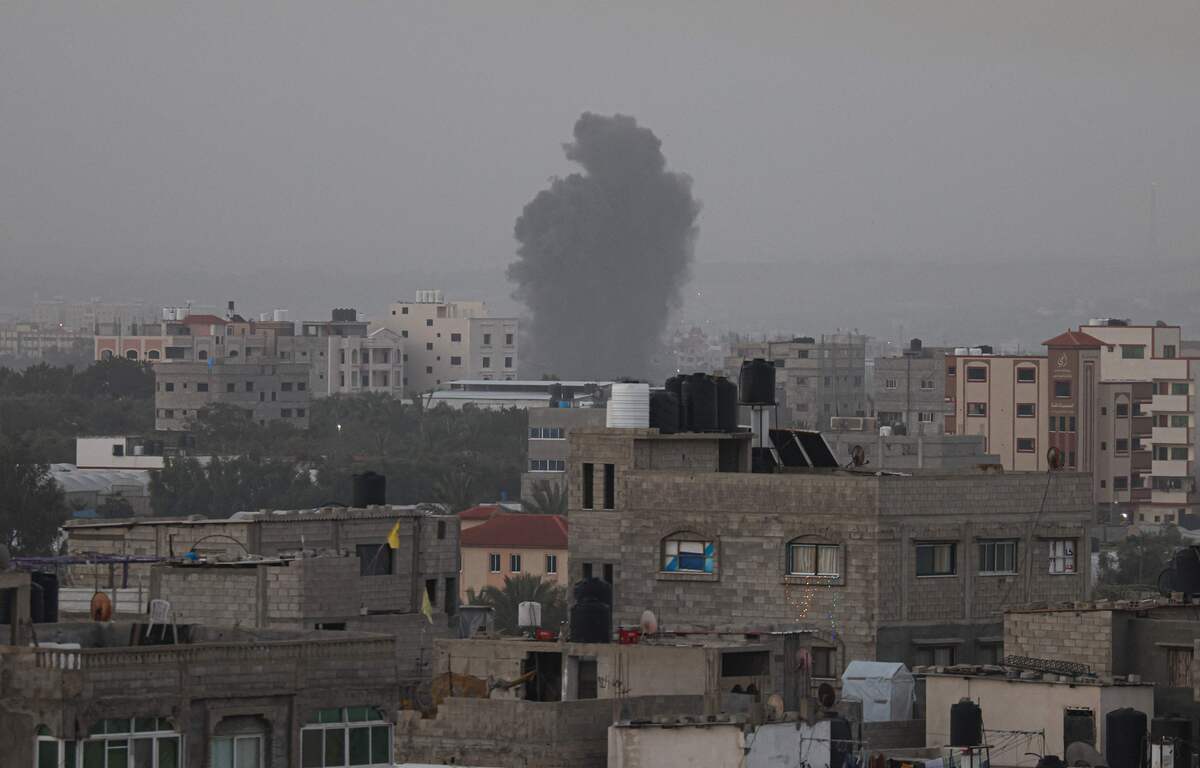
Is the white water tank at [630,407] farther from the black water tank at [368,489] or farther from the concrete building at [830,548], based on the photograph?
the black water tank at [368,489]

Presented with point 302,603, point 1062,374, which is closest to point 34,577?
point 302,603

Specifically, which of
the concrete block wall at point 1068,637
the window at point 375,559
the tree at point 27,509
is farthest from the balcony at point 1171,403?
the concrete block wall at point 1068,637

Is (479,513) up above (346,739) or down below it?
above

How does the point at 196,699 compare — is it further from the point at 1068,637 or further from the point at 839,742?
the point at 1068,637

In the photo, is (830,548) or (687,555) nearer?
(830,548)

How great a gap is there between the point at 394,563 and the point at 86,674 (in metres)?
23.7

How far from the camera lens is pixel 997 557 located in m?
46.0

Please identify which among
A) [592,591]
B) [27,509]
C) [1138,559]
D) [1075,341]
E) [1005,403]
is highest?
[1075,341]

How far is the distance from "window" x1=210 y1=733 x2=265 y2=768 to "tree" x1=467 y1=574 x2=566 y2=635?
193 feet

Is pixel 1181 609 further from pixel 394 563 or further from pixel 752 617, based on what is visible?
pixel 394 563

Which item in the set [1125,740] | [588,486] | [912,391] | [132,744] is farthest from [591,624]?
[912,391]

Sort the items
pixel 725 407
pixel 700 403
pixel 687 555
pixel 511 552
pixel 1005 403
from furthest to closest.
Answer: pixel 1005 403
pixel 511 552
pixel 725 407
pixel 700 403
pixel 687 555

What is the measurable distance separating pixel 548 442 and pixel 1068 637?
147m

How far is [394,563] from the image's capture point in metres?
47.2
